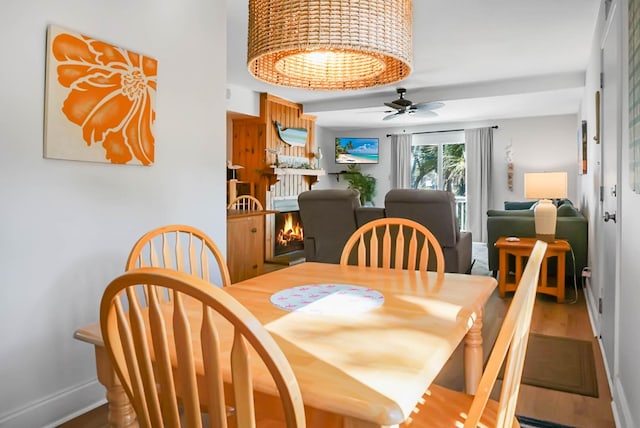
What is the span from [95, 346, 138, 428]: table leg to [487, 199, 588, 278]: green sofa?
4235 mm

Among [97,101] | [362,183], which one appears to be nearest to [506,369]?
[97,101]

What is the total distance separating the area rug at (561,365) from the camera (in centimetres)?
230

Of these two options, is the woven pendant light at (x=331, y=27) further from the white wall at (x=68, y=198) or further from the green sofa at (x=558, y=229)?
the green sofa at (x=558, y=229)

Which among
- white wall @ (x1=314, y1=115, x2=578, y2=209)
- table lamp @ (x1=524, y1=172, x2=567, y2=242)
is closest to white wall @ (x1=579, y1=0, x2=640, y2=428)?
table lamp @ (x1=524, y1=172, x2=567, y2=242)

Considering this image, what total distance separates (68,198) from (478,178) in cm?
726

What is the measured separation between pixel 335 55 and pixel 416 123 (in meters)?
7.06

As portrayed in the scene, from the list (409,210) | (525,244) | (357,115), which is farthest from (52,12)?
(357,115)

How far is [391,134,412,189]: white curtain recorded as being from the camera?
874 centimetres

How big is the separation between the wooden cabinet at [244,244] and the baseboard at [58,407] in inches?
77.3

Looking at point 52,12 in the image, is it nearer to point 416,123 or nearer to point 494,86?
point 494,86

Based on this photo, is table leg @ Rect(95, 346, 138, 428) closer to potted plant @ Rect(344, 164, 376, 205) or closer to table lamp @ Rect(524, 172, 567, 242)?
table lamp @ Rect(524, 172, 567, 242)

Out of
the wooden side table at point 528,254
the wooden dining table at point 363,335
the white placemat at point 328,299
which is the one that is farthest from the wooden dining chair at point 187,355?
the wooden side table at point 528,254

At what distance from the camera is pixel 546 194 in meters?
4.62

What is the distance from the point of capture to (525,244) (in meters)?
4.08
